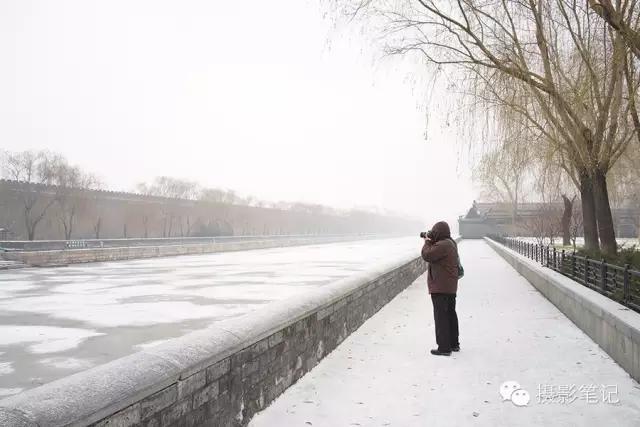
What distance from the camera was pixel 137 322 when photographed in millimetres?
10688

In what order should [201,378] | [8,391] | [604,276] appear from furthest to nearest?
[604,276] → [8,391] → [201,378]

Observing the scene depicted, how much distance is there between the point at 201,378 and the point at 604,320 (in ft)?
18.7

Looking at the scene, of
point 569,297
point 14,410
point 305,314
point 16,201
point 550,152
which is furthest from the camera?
point 16,201

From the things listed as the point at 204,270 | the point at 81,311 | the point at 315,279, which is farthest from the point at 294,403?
the point at 204,270

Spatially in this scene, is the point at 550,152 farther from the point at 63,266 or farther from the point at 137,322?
the point at 63,266

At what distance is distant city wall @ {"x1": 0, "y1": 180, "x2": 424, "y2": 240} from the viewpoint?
43500 millimetres

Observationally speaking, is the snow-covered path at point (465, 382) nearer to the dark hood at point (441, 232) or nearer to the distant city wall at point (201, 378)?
the distant city wall at point (201, 378)

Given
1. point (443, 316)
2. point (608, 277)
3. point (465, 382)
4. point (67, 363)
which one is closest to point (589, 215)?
point (608, 277)

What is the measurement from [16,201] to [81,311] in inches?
1441

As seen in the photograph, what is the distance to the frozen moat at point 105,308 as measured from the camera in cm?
783

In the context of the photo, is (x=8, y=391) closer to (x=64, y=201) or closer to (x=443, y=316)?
(x=443, y=316)

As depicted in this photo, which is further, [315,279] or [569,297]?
[315,279]

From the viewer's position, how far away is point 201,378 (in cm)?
361

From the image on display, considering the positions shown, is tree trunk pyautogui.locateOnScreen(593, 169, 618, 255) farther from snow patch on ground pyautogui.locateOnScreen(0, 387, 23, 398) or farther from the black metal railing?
snow patch on ground pyautogui.locateOnScreen(0, 387, 23, 398)
